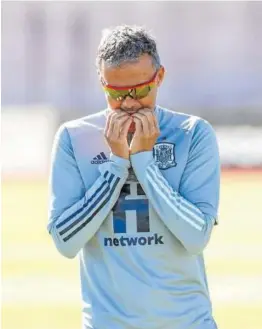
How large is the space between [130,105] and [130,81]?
8cm

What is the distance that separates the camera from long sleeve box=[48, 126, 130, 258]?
11.8 ft

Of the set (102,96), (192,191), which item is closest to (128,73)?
(192,191)

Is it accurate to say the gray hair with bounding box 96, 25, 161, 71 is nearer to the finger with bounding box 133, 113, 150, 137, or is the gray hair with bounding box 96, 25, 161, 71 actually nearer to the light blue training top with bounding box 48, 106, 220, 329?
the finger with bounding box 133, 113, 150, 137

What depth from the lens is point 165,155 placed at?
3.73m

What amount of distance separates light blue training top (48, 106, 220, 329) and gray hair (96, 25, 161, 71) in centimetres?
33

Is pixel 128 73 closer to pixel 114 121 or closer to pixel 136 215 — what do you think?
pixel 114 121

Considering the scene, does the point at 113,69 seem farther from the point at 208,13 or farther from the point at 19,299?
the point at 208,13

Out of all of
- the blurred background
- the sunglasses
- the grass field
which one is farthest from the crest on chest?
the blurred background

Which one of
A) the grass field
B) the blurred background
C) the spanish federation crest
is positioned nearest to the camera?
the spanish federation crest

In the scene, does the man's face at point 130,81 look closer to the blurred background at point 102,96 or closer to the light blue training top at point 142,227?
the light blue training top at point 142,227

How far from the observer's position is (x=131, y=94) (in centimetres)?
358

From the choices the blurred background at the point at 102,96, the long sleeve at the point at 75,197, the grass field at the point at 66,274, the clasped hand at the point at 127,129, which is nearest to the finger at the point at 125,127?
the clasped hand at the point at 127,129

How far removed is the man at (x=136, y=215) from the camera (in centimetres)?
357

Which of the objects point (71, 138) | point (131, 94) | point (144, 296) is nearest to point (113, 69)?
point (131, 94)
